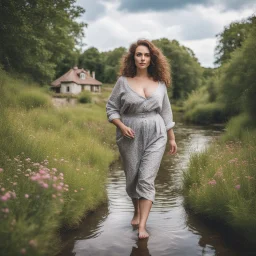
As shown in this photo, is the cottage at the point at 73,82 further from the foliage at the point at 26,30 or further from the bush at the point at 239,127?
the bush at the point at 239,127

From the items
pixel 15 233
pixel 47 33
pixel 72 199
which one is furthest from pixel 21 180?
pixel 47 33

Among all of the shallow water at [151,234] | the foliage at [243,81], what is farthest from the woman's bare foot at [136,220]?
the foliage at [243,81]

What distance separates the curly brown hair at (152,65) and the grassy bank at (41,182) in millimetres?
1537

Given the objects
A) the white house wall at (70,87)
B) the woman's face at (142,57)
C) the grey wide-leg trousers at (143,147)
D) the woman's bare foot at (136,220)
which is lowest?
the woman's bare foot at (136,220)

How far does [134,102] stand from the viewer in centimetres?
452

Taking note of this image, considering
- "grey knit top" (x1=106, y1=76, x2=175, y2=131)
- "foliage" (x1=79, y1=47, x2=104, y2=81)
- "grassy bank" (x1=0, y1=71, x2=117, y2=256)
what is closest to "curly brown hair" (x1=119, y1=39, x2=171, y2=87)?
"grey knit top" (x1=106, y1=76, x2=175, y2=131)

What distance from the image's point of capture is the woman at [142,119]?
445cm

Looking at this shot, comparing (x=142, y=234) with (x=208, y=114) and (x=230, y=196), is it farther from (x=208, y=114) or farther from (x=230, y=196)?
(x=208, y=114)

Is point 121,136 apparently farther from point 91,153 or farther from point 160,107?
point 91,153

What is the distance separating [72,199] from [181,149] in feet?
28.8

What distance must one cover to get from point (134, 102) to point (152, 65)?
2.36 feet

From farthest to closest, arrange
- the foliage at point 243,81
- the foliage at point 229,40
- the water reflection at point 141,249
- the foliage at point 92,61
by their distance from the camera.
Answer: the foliage at point 92,61 < the foliage at point 229,40 < the foliage at point 243,81 < the water reflection at point 141,249

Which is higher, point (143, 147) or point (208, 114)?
point (143, 147)

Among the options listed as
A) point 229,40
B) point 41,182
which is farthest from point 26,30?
point 229,40
